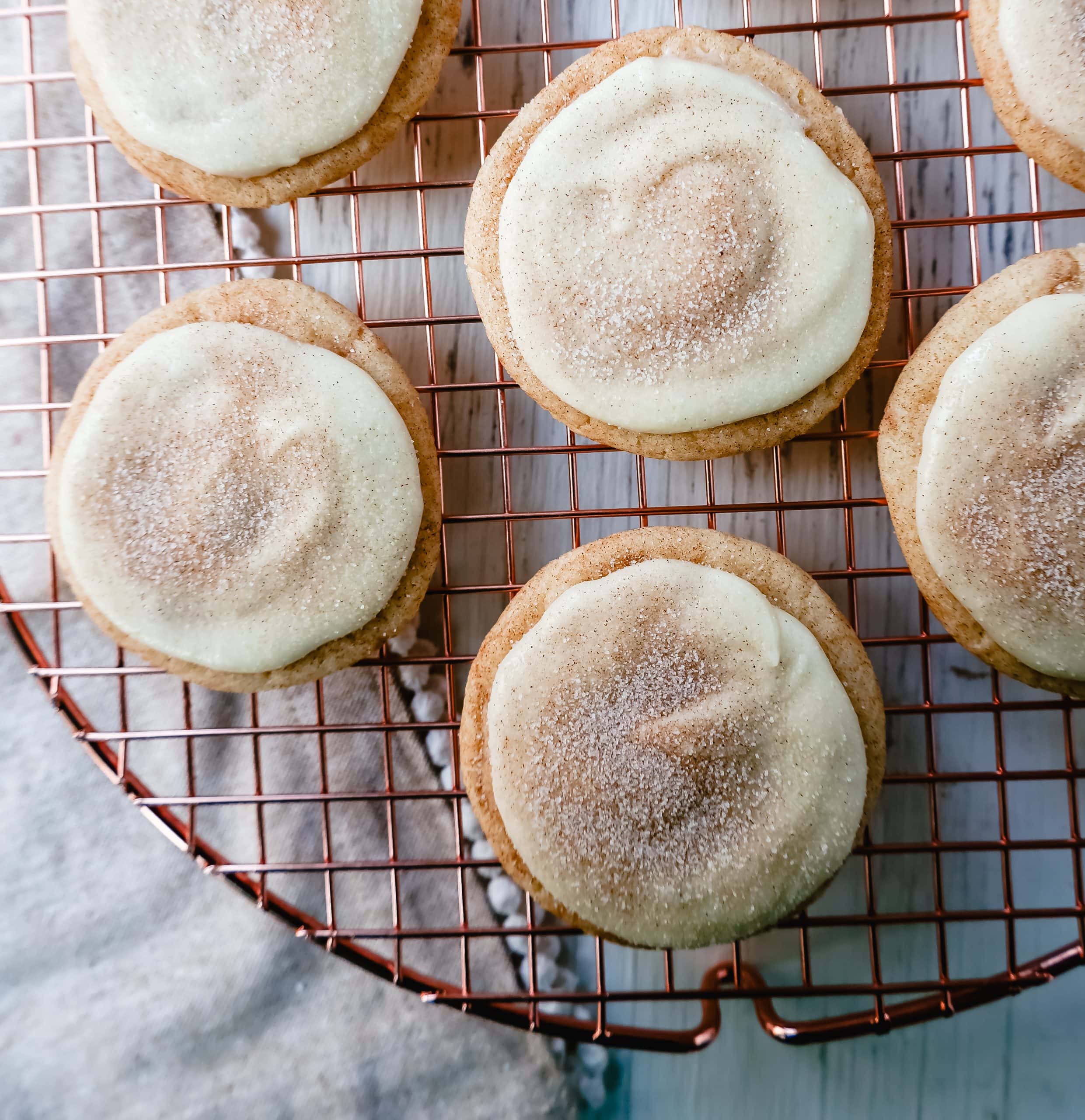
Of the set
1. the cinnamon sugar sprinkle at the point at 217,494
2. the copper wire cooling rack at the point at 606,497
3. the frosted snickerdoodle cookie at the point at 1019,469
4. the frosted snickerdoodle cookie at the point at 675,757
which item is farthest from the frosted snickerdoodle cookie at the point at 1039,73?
the cinnamon sugar sprinkle at the point at 217,494

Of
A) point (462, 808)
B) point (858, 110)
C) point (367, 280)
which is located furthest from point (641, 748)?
point (858, 110)

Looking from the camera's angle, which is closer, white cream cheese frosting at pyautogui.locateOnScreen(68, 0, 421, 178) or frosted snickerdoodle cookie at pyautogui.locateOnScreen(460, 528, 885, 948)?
frosted snickerdoodle cookie at pyautogui.locateOnScreen(460, 528, 885, 948)

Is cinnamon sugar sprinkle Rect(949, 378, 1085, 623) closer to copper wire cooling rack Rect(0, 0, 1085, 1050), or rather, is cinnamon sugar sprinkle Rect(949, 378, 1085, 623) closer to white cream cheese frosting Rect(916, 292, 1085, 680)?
white cream cheese frosting Rect(916, 292, 1085, 680)

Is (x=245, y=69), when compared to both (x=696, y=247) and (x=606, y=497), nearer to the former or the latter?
(x=696, y=247)

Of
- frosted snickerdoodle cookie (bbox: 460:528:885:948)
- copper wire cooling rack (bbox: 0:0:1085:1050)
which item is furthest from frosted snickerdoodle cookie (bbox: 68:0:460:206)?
frosted snickerdoodle cookie (bbox: 460:528:885:948)

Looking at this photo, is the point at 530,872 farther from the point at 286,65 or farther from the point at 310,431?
the point at 286,65

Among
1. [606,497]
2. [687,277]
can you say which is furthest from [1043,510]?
[606,497]
